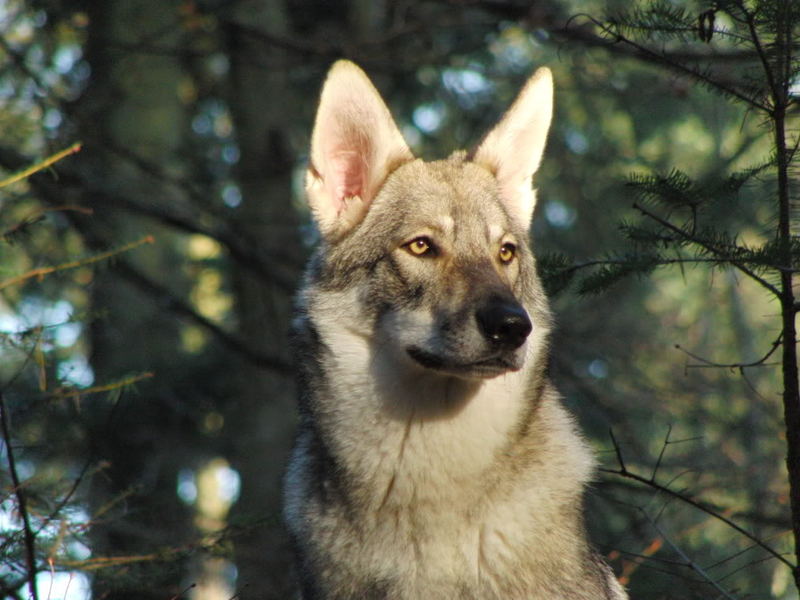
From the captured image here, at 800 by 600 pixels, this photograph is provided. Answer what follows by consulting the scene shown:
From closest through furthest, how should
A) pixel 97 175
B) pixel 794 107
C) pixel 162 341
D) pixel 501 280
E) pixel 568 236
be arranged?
pixel 501 280 < pixel 794 107 < pixel 97 175 < pixel 162 341 < pixel 568 236

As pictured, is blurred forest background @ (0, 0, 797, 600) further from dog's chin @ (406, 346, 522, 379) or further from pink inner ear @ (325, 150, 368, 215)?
pink inner ear @ (325, 150, 368, 215)

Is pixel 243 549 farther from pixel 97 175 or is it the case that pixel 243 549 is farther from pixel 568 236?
pixel 568 236

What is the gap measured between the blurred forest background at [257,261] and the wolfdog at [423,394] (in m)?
0.49

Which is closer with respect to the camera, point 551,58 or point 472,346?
point 472,346

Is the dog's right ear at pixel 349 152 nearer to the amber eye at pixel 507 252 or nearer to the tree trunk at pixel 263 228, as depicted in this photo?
the amber eye at pixel 507 252

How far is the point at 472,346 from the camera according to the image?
387 cm

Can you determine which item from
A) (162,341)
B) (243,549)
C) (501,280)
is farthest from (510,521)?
(162,341)

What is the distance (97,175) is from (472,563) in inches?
202

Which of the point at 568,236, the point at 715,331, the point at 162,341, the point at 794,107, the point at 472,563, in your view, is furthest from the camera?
the point at 715,331

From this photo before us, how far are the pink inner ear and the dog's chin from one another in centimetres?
123

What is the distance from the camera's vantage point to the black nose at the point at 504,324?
12.5ft

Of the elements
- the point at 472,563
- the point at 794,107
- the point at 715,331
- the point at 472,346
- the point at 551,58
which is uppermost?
the point at 794,107

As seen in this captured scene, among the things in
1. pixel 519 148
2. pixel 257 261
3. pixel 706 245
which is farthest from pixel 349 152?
pixel 257 261

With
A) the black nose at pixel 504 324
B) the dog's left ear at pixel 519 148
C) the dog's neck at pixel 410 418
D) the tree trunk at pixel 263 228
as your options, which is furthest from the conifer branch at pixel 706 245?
the tree trunk at pixel 263 228
